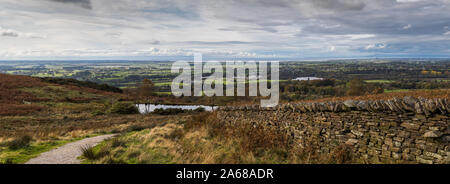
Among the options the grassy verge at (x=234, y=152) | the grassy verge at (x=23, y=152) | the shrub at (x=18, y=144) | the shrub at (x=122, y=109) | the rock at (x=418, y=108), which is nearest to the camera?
the rock at (x=418, y=108)

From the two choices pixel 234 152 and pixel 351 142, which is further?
pixel 234 152

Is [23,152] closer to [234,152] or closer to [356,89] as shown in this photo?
[234,152]

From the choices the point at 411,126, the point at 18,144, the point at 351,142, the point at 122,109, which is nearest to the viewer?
the point at 411,126

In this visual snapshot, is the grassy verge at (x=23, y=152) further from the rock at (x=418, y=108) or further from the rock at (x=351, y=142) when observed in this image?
the rock at (x=418, y=108)

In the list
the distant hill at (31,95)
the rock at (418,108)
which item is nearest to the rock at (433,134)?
the rock at (418,108)

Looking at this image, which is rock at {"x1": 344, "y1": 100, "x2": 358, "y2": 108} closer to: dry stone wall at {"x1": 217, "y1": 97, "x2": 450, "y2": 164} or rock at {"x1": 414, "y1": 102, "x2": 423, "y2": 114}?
dry stone wall at {"x1": 217, "y1": 97, "x2": 450, "y2": 164}

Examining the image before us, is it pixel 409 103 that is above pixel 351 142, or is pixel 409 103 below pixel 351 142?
above

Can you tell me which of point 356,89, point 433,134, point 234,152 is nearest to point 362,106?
point 433,134

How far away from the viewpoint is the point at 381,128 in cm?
678

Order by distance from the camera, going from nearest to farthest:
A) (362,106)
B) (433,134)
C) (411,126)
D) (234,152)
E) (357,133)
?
(433,134) → (411,126) → (362,106) → (357,133) → (234,152)

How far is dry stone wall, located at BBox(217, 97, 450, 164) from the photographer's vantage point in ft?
18.9

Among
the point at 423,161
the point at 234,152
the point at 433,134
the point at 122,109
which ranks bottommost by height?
the point at 122,109

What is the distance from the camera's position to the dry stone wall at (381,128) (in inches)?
227

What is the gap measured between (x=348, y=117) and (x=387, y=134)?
1200 mm
